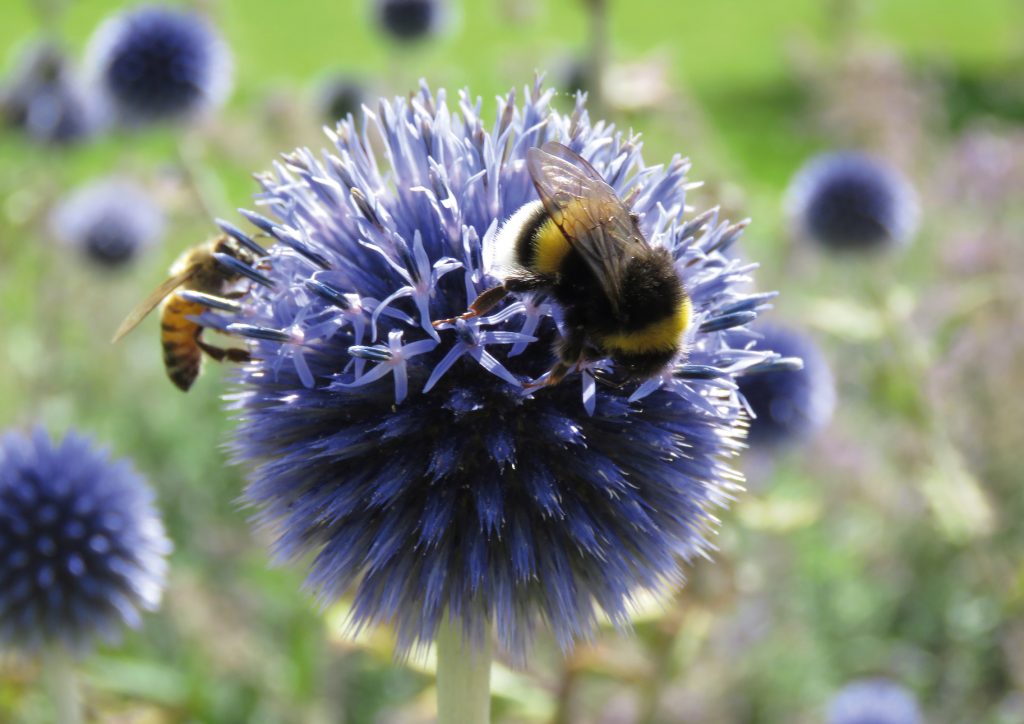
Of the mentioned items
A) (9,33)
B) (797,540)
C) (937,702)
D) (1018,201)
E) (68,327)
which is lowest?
(937,702)

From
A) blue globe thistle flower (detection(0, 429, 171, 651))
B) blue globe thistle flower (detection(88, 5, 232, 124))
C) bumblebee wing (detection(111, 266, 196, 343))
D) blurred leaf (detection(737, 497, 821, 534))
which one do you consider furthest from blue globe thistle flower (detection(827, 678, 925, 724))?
blue globe thistle flower (detection(88, 5, 232, 124))

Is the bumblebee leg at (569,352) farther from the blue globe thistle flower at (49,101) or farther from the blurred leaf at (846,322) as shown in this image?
the blue globe thistle flower at (49,101)

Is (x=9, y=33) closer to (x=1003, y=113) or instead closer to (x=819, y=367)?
(x=1003, y=113)

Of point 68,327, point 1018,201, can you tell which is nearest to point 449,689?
point 1018,201

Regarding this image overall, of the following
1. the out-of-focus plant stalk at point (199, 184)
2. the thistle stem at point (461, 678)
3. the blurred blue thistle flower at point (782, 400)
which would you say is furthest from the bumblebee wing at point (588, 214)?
the out-of-focus plant stalk at point (199, 184)

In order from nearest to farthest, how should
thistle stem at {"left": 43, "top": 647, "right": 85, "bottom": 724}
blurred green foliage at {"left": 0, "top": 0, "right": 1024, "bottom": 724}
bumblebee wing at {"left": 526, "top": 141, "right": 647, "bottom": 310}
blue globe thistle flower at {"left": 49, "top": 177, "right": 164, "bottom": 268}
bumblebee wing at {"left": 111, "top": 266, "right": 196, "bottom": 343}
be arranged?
bumblebee wing at {"left": 526, "top": 141, "right": 647, "bottom": 310} < bumblebee wing at {"left": 111, "top": 266, "right": 196, "bottom": 343} < thistle stem at {"left": 43, "top": 647, "right": 85, "bottom": 724} < blurred green foliage at {"left": 0, "top": 0, "right": 1024, "bottom": 724} < blue globe thistle flower at {"left": 49, "top": 177, "right": 164, "bottom": 268}

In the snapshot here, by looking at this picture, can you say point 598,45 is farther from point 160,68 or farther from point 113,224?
point 113,224

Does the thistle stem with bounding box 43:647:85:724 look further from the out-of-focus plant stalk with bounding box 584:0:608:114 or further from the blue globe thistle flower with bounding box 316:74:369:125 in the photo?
the blue globe thistle flower with bounding box 316:74:369:125
